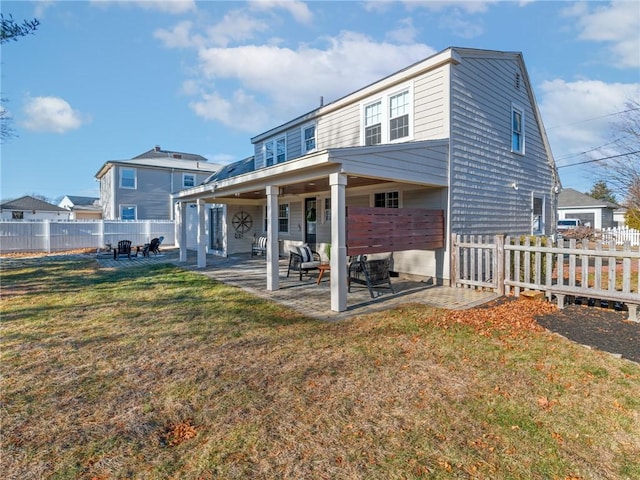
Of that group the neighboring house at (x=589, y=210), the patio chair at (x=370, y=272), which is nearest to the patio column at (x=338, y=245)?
the patio chair at (x=370, y=272)

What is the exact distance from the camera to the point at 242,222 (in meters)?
16.4

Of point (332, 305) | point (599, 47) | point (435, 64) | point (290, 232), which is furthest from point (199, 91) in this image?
point (599, 47)

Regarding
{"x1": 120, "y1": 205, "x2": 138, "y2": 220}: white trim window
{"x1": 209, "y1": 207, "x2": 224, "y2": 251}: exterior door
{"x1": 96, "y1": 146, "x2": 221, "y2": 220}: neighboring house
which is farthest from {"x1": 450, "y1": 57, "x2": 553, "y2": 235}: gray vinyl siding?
{"x1": 120, "y1": 205, "x2": 138, "y2": 220}: white trim window

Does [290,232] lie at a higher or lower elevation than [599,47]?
lower

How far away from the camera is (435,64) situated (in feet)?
27.1

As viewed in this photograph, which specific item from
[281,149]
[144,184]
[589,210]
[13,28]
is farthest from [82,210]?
[589,210]

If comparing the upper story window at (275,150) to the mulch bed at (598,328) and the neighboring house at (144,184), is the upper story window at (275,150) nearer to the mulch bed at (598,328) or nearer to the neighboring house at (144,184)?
the mulch bed at (598,328)

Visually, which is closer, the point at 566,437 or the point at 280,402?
the point at 566,437

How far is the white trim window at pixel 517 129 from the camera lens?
1094 centimetres

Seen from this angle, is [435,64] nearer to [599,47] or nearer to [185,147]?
[599,47]

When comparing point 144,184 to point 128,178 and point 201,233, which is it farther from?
point 201,233

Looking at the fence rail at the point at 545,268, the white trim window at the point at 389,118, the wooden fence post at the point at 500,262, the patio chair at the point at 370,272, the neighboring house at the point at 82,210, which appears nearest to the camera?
the fence rail at the point at 545,268

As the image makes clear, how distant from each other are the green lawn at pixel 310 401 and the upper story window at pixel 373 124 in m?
6.13

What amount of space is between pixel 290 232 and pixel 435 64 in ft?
27.0
